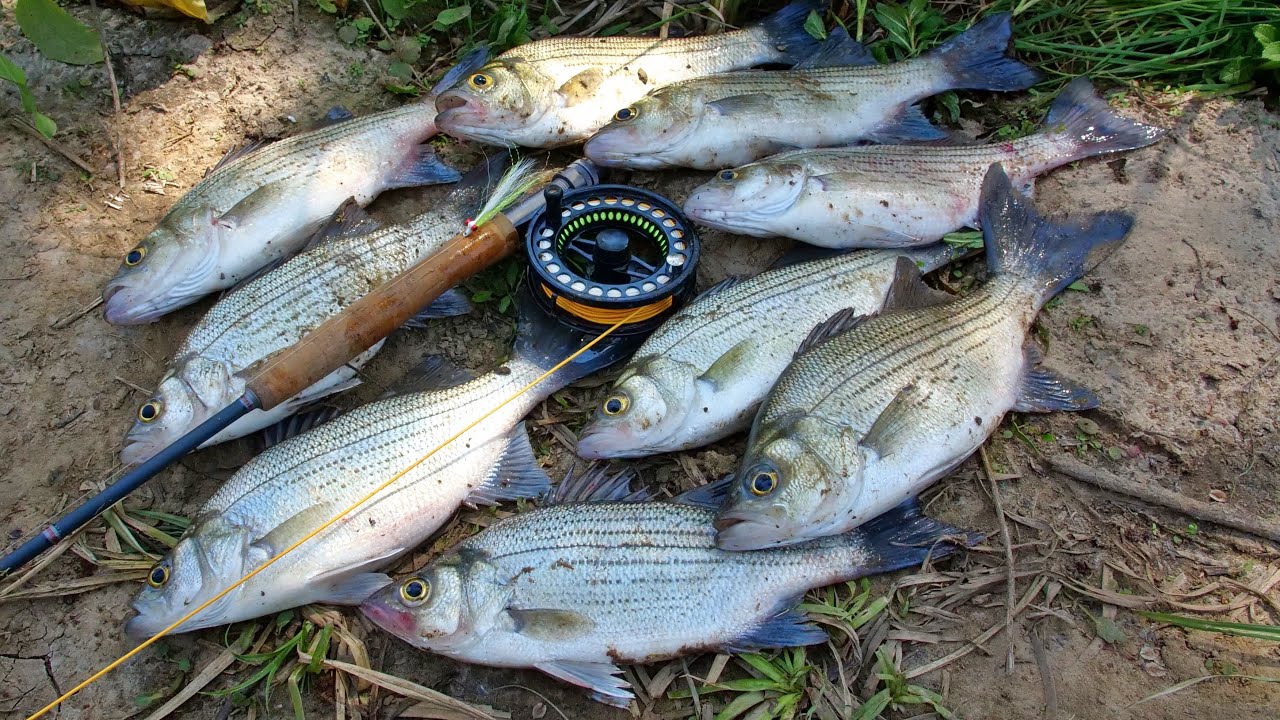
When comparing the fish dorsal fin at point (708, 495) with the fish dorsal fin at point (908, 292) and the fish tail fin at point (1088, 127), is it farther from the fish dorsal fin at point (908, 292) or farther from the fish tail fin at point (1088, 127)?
the fish tail fin at point (1088, 127)

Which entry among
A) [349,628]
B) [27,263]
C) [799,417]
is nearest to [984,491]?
[799,417]

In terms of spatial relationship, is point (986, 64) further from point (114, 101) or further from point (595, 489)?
point (114, 101)

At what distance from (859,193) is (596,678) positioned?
237cm

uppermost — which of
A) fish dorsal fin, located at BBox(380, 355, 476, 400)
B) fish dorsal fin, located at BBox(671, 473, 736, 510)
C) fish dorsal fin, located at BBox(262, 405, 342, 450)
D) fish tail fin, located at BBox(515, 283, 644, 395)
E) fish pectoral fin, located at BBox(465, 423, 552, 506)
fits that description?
fish tail fin, located at BBox(515, 283, 644, 395)

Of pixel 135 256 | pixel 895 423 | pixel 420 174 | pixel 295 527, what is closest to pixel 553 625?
pixel 295 527

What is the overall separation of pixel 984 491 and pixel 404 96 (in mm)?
3631

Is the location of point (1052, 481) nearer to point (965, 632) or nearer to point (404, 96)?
point (965, 632)

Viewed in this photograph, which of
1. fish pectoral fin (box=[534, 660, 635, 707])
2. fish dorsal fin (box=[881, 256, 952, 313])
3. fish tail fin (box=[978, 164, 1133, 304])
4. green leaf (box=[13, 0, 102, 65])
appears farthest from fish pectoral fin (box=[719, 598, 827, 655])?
green leaf (box=[13, 0, 102, 65])

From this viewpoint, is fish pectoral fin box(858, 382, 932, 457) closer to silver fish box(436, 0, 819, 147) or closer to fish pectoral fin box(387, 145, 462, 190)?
silver fish box(436, 0, 819, 147)

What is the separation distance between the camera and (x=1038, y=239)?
3629 mm

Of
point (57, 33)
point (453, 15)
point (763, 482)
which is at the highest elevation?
point (57, 33)

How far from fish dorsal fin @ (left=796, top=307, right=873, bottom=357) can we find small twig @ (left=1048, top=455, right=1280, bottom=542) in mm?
958

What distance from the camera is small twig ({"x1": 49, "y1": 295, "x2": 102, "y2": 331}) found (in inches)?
152

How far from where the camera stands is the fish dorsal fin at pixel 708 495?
317 cm
